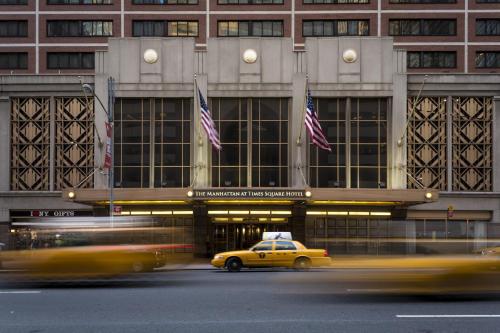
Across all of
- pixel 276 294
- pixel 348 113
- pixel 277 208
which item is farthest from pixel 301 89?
pixel 276 294

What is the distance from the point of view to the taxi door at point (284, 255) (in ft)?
99.3

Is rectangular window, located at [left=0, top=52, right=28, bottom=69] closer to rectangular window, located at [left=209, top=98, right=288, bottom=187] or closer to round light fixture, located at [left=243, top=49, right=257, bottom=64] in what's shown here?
rectangular window, located at [left=209, top=98, right=288, bottom=187]

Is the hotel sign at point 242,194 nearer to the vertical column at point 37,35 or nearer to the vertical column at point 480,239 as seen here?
the vertical column at point 480,239

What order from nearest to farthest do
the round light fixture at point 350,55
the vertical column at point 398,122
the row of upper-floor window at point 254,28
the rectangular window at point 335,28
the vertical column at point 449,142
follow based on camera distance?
1. the vertical column at point 398,122
2. the round light fixture at point 350,55
3. the vertical column at point 449,142
4. the row of upper-floor window at point 254,28
5. the rectangular window at point 335,28

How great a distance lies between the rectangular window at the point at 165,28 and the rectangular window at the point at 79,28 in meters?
2.41

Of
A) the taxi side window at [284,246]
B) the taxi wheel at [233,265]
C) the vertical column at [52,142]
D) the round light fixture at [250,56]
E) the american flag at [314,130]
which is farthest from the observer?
the vertical column at [52,142]

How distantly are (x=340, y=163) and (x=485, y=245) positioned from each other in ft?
87.1

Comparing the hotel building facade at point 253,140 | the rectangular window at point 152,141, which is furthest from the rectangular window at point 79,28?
the rectangular window at point 152,141

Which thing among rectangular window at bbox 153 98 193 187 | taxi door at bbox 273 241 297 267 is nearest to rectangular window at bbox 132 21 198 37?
rectangular window at bbox 153 98 193 187

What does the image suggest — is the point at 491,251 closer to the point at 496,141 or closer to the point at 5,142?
the point at 496,141

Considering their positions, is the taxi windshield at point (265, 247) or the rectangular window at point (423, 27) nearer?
the taxi windshield at point (265, 247)

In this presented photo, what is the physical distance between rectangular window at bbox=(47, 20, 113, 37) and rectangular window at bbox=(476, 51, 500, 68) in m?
32.1

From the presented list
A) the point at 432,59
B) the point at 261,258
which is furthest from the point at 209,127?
the point at 432,59

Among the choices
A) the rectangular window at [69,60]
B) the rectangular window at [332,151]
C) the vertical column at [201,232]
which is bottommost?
the vertical column at [201,232]
